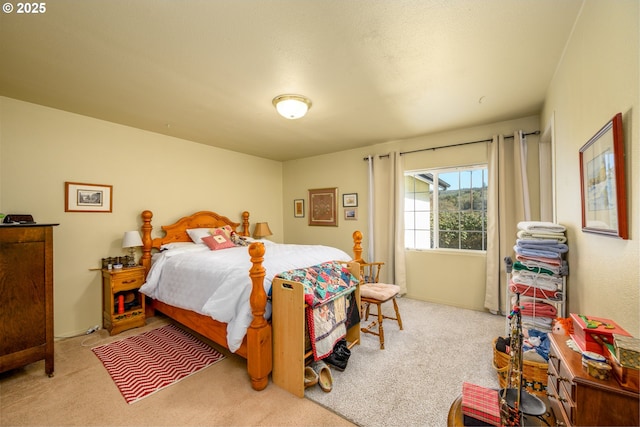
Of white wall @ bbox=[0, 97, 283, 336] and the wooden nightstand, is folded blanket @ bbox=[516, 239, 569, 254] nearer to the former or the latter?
the wooden nightstand

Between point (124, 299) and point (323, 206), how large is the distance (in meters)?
3.24

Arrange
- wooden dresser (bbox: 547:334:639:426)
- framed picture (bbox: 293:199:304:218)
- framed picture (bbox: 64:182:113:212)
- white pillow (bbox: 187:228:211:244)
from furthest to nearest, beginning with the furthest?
framed picture (bbox: 293:199:304:218), white pillow (bbox: 187:228:211:244), framed picture (bbox: 64:182:113:212), wooden dresser (bbox: 547:334:639:426)

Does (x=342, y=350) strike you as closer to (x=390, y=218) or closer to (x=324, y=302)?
(x=324, y=302)

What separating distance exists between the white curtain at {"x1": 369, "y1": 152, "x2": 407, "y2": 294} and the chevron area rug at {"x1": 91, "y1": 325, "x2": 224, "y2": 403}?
2681 millimetres

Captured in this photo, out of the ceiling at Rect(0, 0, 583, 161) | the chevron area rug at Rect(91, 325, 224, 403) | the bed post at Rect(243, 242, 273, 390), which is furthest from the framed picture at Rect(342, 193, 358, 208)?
the chevron area rug at Rect(91, 325, 224, 403)

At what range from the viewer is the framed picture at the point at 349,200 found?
4.67 metres

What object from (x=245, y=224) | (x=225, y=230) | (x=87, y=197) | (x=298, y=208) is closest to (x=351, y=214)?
(x=298, y=208)

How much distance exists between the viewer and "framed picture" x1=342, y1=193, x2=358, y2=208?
4672 millimetres

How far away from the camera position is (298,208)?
5426 millimetres

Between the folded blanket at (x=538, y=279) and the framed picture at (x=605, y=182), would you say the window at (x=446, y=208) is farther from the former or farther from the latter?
the framed picture at (x=605, y=182)

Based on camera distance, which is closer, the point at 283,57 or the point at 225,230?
the point at 283,57

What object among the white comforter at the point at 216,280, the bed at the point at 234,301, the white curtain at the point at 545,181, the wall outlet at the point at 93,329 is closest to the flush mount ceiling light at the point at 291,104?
the bed at the point at 234,301

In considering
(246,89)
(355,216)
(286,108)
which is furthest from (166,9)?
(355,216)

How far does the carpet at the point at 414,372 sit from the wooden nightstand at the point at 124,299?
2.37 m
